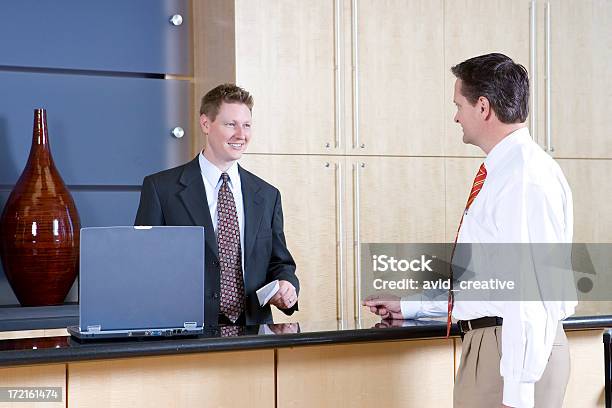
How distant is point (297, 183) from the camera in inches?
162

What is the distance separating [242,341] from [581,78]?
2952 millimetres

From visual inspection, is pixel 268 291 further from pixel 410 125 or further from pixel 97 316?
pixel 410 125

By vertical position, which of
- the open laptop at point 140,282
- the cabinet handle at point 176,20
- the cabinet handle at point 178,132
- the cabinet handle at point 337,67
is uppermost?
the cabinet handle at point 176,20

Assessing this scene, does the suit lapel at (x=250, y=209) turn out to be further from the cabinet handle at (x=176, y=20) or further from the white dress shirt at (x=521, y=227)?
the cabinet handle at (x=176, y=20)

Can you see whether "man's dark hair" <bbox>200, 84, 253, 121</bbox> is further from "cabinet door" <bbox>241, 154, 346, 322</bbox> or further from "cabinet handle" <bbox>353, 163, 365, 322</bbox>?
"cabinet handle" <bbox>353, 163, 365, 322</bbox>

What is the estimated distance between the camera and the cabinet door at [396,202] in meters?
4.22

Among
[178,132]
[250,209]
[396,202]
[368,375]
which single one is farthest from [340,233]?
[368,375]

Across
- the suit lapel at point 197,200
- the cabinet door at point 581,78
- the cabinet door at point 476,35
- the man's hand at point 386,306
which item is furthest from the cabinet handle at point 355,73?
the man's hand at point 386,306

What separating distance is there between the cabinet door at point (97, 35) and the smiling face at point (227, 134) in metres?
1.05

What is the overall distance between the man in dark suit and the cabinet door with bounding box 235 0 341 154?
73 centimetres

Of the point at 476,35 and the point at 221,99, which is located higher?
the point at 476,35

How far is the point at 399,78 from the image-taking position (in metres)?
4.30

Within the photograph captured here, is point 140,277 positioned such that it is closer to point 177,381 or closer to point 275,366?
point 177,381

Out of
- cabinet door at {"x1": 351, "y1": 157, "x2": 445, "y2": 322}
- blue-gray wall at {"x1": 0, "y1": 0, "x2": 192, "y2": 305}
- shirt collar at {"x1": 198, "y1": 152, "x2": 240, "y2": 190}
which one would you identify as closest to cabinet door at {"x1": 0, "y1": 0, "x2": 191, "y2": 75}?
blue-gray wall at {"x1": 0, "y1": 0, "x2": 192, "y2": 305}
